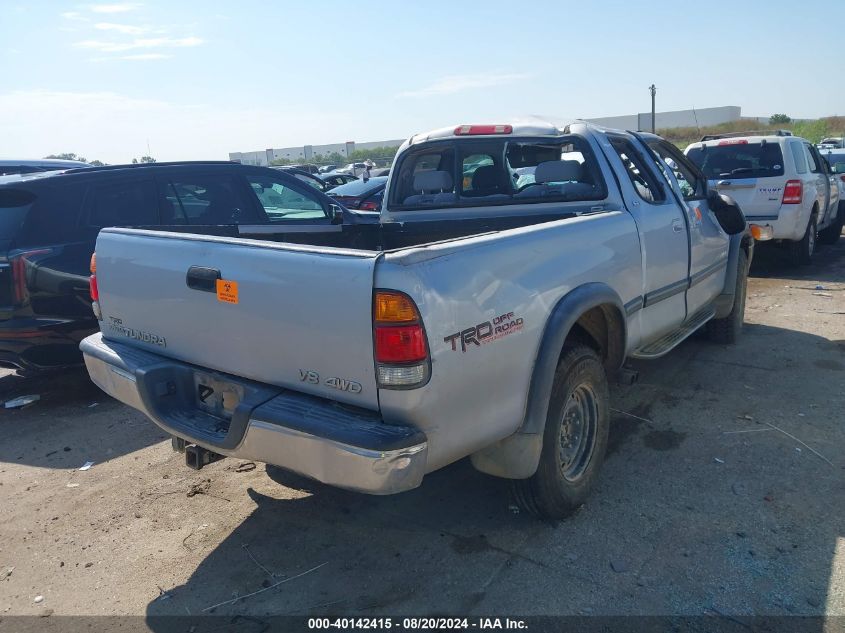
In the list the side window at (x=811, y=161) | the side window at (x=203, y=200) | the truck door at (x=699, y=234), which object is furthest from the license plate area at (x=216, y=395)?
the side window at (x=811, y=161)

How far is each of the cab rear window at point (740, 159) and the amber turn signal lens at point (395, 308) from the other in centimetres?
870

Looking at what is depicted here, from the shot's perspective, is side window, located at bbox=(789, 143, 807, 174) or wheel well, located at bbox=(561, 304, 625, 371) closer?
wheel well, located at bbox=(561, 304, 625, 371)

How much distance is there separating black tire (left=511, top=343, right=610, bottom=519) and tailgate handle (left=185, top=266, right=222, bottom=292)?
1.64 m

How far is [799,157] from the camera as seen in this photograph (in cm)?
978

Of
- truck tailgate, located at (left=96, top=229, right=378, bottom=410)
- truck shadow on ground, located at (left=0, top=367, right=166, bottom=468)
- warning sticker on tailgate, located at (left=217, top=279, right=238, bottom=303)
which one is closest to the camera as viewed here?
truck tailgate, located at (left=96, top=229, right=378, bottom=410)

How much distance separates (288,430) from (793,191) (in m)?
9.09

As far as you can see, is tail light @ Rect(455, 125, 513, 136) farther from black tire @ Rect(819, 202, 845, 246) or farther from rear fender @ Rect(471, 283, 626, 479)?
black tire @ Rect(819, 202, 845, 246)

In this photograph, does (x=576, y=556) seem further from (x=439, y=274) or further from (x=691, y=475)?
(x=439, y=274)

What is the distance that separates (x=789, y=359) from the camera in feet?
19.6

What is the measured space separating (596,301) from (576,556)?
1.23 metres

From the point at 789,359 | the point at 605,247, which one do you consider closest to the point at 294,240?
the point at 605,247

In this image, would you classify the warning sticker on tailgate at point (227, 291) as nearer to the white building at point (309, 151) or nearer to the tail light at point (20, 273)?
the tail light at point (20, 273)

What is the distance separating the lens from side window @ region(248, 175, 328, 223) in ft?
22.3

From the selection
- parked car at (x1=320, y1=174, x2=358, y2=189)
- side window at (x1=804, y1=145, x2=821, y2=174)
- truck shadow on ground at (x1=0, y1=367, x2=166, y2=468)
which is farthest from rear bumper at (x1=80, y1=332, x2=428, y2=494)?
parked car at (x1=320, y1=174, x2=358, y2=189)
